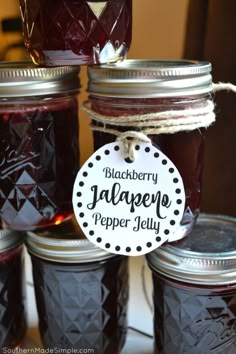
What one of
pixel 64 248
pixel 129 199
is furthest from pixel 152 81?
pixel 64 248

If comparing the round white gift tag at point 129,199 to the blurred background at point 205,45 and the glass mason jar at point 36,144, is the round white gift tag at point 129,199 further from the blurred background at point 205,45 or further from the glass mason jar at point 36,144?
the blurred background at point 205,45

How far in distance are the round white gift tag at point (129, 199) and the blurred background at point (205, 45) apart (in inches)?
11.4

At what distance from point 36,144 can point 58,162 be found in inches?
1.7

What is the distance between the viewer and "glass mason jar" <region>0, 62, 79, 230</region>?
0.58 m

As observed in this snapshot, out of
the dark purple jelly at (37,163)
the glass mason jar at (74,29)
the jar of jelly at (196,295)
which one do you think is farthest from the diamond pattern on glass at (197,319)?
the glass mason jar at (74,29)

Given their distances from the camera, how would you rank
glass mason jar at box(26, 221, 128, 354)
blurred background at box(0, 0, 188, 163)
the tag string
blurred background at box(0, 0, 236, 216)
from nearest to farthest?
the tag string, glass mason jar at box(26, 221, 128, 354), blurred background at box(0, 0, 236, 216), blurred background at box(0, 0, 188, 163)

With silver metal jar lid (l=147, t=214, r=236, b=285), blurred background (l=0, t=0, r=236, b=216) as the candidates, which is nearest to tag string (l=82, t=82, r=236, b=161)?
silver metal jar lid (l=147, t=214, r=236, b=285)

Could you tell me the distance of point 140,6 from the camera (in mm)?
865

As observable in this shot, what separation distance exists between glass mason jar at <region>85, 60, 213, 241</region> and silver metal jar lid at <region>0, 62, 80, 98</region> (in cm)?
4

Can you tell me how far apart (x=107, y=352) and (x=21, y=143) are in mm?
305

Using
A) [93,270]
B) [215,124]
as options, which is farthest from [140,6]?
[93,270]

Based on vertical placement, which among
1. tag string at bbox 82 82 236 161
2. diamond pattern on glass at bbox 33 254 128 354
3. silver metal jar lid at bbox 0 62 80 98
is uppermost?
silver metal jar lid at bbox 0 62 80 98

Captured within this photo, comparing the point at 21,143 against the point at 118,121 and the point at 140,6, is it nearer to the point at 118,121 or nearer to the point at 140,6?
the point at 118,121

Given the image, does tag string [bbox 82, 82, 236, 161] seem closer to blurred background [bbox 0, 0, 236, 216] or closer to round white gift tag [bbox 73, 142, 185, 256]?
round white gift tag [bbox 73, 142, 185, 256]
